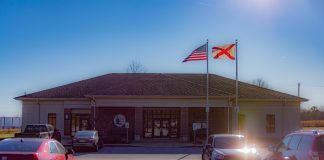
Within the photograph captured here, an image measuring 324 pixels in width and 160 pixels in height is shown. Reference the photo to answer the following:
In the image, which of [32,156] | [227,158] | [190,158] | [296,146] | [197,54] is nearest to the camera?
[32,156]

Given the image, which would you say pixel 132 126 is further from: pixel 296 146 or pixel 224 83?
pixel 296 146

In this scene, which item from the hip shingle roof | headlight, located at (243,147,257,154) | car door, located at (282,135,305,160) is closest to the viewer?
car door, located at (282,135,305,160)

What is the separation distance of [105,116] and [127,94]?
376 cm

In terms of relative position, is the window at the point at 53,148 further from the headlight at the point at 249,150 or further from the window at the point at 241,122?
the window at the point at 241,122

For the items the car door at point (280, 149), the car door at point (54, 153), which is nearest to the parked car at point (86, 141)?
the car door at point (54, 153)

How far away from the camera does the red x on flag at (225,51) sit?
32.0 metres

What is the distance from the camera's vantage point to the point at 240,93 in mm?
45000

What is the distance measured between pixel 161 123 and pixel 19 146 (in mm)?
31357

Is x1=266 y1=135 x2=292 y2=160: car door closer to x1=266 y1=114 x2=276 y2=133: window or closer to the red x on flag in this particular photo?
the red x on flag

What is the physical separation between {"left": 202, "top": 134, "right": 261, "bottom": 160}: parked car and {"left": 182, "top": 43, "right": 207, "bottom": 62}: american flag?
39.8ft

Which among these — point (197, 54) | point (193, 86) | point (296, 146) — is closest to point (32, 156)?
point (296, 146)

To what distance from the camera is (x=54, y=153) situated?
13.4 meters

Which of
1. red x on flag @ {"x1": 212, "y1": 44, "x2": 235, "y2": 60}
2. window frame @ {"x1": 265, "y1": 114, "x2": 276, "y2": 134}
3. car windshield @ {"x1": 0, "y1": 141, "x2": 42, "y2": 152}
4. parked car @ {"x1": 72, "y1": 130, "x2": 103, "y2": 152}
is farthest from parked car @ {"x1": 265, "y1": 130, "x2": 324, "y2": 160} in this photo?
window frame @ {"x1": 265, "y1": 114, "x2": 276, "y2": 134}

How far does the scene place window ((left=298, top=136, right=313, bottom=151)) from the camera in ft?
40.3
